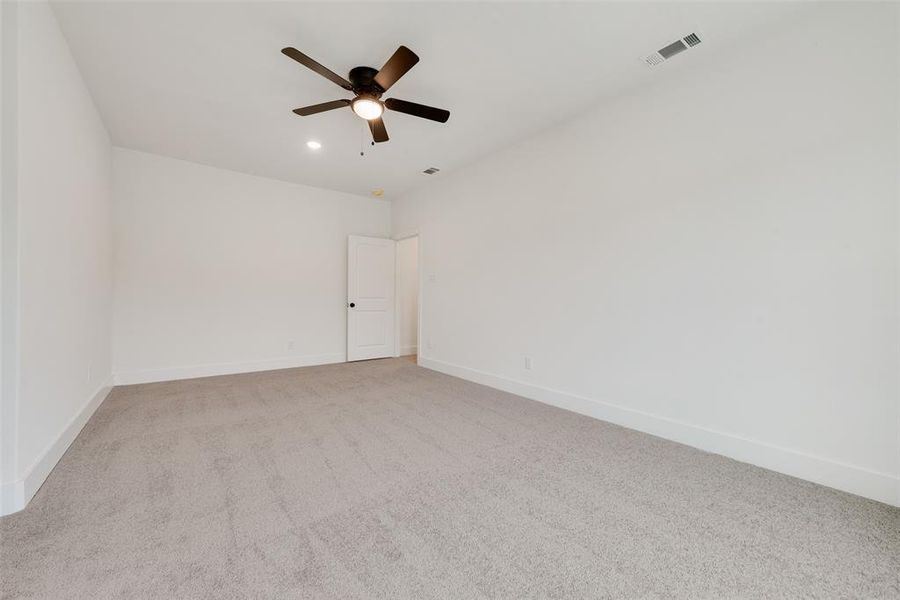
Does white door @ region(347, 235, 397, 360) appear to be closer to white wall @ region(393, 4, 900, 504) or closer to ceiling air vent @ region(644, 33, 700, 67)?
white wall @ region(393, 4, 900, 504)

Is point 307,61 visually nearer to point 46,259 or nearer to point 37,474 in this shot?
point 46,259

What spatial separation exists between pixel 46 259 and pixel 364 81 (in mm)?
2258

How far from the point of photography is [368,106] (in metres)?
2.64

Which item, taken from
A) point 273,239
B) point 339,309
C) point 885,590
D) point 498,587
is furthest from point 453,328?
point 885,590

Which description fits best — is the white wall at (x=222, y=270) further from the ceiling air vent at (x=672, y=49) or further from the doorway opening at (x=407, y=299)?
the ceiling air vent at (x=672, y=49)

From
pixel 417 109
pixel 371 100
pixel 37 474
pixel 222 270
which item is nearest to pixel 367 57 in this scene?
pixel 371 100

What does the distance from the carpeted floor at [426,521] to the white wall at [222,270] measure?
1832mm

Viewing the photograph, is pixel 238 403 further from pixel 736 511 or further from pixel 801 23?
pixel 801 23

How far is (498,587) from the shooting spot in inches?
50.6

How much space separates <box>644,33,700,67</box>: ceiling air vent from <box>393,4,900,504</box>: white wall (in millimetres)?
107

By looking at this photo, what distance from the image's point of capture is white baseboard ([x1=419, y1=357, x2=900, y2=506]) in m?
1.88

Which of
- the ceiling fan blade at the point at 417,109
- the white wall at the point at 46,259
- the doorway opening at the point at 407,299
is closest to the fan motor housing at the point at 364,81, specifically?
the ceiling fan blade at the point at 417,109

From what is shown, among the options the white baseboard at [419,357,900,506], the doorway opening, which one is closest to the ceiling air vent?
the white baseboard at [419,357,900,506]

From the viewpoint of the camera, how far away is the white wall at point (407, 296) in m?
6.30
